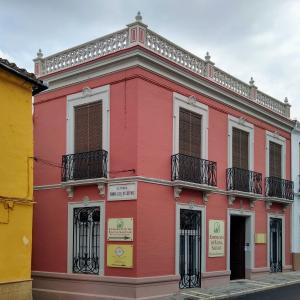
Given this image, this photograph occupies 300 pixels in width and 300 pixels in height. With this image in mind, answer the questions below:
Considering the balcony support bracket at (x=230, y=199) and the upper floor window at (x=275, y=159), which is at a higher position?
the upper floor window at (x=275, y=159)

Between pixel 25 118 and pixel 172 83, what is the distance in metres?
5.72

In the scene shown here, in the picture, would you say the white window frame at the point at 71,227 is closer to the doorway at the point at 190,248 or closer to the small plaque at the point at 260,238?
the doorway at the point at 190,248

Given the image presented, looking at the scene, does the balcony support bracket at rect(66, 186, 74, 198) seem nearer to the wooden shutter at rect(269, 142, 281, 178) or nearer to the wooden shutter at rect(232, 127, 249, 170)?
the wooden shutter at rect(232, 127, 249, 170)

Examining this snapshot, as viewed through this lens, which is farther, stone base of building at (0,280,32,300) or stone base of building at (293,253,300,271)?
stone base of building at (293,253,300,271)

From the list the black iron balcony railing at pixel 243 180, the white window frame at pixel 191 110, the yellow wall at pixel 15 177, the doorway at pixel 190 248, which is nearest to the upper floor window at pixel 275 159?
the black iron balcony railing at pixel 243 180

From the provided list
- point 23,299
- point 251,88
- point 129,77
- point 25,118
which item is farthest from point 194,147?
point 23,299

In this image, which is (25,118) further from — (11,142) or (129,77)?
(129,77)

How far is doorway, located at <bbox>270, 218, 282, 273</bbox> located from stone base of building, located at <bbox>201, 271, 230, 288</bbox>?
4.49 metres

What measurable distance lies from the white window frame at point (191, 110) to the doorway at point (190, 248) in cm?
210

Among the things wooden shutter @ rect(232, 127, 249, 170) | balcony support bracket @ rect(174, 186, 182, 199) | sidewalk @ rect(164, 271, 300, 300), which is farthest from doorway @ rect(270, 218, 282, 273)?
balcony support bracket @ rect(174, 186, 182, 199)

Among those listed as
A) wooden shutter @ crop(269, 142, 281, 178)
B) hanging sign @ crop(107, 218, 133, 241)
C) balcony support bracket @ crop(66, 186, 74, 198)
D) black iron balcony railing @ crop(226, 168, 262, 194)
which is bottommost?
hanging sign @ crop(107, 218, 133, 241)

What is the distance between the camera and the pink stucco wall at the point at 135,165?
1563 centimetres

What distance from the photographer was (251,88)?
22.1m

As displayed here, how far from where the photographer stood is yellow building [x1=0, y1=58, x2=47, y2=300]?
12.0 m
